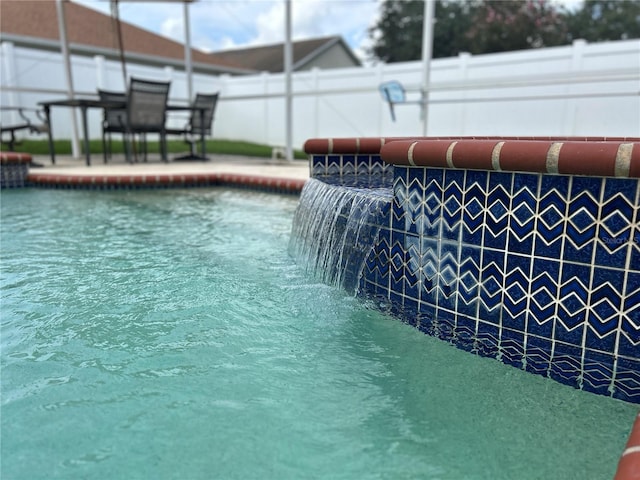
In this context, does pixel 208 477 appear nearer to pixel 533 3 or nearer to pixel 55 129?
pixel 55 129

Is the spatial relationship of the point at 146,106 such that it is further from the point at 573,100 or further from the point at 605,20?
the point at 605,20

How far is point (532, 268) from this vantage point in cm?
158

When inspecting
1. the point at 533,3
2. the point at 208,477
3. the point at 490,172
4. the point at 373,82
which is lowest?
the point at 208,477

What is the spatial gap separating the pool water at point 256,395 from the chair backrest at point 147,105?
5578 mm

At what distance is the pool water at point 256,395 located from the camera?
47.6 inches

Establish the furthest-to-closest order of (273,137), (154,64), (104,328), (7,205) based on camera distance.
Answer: (154,64)
(273,137)
(7,205)
(104,328)

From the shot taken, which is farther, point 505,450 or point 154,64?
point 154,64

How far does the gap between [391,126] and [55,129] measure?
844 centimetres

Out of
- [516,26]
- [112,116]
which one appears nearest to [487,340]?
[112,116]

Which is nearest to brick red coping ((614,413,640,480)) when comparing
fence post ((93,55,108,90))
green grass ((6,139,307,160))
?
green grass ((6,139,307,160))

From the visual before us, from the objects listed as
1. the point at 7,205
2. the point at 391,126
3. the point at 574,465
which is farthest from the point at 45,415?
the point at 391,126

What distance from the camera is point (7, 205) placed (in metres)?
5.10

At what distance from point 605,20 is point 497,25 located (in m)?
5.26

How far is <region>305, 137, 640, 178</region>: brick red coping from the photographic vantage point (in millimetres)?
1355
